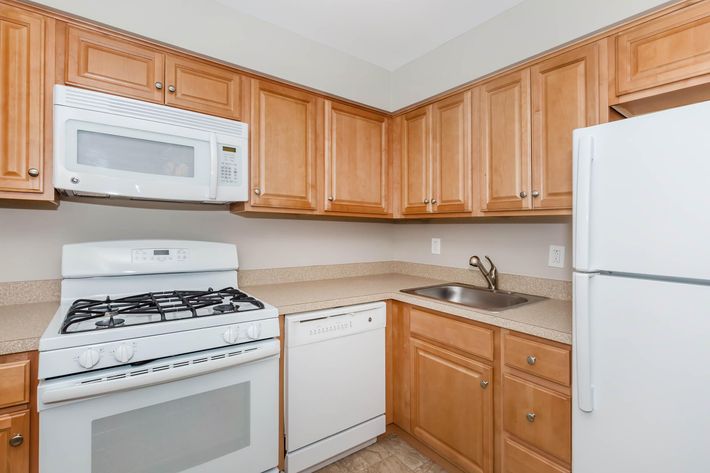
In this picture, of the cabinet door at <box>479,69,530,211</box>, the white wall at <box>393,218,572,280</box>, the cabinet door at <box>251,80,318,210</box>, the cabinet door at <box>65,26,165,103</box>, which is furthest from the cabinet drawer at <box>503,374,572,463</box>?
the cabinet door at <box>65,26,165,103</box>

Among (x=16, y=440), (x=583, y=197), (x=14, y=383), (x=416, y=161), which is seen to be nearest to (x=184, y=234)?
(x=14, y=383)

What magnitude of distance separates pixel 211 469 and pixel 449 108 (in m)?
2.18

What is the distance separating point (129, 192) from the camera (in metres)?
1.54

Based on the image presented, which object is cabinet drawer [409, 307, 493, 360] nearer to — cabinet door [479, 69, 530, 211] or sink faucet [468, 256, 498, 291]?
sink faucet [468, 256, 498, 291]

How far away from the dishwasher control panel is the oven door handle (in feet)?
0.51

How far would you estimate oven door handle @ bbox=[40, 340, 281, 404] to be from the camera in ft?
3.63

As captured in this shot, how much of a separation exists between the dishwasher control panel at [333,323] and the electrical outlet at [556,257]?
37.8 inches

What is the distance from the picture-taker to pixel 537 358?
4.53 ft

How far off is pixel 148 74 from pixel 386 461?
2.30 meters

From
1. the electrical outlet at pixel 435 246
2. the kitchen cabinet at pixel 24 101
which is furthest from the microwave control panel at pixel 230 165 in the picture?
the electrical outlet at pixel 435 246

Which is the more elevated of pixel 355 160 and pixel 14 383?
pixel 355 160

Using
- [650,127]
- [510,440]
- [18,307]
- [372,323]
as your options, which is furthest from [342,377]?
[650,127]

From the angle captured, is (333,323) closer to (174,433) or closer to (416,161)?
(174,433)

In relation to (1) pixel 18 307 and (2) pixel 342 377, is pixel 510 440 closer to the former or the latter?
(2) pixel 342 377
